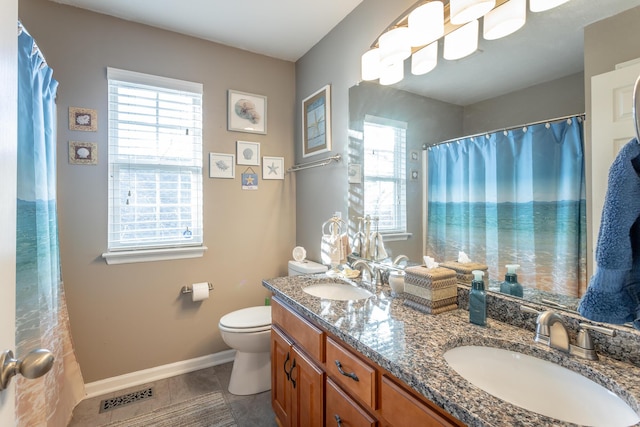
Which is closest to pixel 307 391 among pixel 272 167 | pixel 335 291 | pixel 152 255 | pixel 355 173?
pixel 335 291

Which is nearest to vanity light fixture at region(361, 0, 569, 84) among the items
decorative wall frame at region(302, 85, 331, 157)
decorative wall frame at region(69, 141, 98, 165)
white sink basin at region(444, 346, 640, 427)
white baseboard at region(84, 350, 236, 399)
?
decorative wall frame at region(302, 85, 331, 157)

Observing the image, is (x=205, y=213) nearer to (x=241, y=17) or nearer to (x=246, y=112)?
(x=246, y=112)

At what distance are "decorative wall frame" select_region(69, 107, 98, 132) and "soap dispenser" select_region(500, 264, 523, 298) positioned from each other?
8.04 feet

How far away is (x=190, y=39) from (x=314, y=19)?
950 mm

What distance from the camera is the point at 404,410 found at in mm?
806

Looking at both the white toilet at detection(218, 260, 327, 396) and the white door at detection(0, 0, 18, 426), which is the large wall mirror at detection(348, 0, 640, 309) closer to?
the white toilet at detection(218, 260, 327, 396)

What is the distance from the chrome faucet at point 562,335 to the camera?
32.5 inches

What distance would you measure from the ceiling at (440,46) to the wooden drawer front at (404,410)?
110 centimetres

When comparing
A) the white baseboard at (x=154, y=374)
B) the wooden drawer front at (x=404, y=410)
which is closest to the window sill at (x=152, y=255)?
the white baseboard at (x=154, y=374)

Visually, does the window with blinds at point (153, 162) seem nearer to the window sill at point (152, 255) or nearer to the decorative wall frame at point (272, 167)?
the window sill at point (152, 255)

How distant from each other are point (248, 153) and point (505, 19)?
6.13 feet

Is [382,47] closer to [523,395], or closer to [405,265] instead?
[405,265]

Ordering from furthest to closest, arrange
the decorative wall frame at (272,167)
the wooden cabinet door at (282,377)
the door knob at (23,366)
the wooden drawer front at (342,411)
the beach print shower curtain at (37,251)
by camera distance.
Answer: the decorative wall frame at (272,167) < the wooden cabinet door at (282,377) < the beach print shower curtain at (37,251) < the wooden drawer front at (342,411) < the door knob at (23,366)

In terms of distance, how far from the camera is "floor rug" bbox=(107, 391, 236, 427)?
5.69 ft
